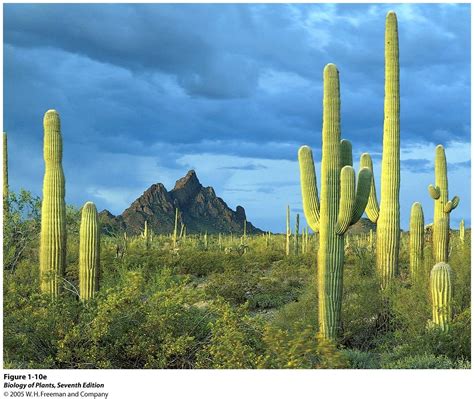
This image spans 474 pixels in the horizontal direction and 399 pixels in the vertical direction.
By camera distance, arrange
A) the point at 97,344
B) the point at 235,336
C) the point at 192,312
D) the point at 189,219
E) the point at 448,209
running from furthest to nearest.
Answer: the point at 189,219 → the point at 448,209 → the point at 192,312 → the point at 97,344 → the point at 235,336

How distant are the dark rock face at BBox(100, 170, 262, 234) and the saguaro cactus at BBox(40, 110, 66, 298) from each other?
63.0 m

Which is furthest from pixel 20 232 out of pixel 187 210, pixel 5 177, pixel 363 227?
pixel 187 210

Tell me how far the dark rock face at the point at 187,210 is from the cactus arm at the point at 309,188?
64080 mm

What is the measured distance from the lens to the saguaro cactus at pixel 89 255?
1203 centimetres

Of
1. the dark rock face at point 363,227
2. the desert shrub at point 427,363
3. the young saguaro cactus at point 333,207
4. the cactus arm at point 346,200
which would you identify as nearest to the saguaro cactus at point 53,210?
the young saguaro cactus at point 333,207

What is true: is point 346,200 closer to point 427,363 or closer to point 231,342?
point 427,363

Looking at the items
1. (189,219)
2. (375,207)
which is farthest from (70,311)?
(189,219)

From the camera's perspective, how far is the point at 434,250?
1545 centimetres

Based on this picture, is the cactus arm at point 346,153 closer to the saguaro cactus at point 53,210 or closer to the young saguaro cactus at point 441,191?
the young saguaro cactus at point 441,191

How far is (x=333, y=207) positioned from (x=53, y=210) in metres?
5.56

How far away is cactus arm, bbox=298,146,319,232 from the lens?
39.9 feet

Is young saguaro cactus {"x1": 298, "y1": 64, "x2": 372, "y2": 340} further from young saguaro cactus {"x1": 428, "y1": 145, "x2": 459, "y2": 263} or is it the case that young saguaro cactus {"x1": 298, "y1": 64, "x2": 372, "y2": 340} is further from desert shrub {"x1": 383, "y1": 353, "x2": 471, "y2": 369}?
young saguaro cactus {"x1": 428, "y1": 145, "x2": 459, "y2": 263}
